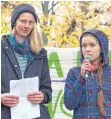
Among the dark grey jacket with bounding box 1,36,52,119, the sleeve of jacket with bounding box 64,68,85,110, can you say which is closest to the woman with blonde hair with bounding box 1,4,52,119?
the dark grey jacket with bounding box 1,36,52,119

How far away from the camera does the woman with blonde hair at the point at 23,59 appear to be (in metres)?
3.10

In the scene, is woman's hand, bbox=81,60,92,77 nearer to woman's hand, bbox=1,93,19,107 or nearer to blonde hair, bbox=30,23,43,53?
blonde hair, bbox=30,23,43,53

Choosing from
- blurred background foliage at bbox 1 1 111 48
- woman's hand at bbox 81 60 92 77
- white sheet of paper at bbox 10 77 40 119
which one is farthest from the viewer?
blurred background foliage at bbox 1 1 111 48

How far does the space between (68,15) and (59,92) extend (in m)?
6.15

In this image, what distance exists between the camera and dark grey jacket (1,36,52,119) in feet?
10.1

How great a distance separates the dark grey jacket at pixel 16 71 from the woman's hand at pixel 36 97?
63 millimetres

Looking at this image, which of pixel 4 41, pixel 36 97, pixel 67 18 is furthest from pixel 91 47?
pixel 67 18

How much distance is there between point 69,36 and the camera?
1132 centimetres

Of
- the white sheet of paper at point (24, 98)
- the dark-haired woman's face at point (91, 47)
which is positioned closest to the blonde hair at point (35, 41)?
the white sheet of paper at point (24, 98)

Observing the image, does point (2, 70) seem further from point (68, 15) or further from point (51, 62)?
point (68, 15)

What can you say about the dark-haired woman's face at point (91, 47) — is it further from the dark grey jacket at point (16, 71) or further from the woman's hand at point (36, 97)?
the woman's hand at point (36, 97)

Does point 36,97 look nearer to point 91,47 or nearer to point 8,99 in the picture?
point 8,99

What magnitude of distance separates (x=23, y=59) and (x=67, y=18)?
26.7 ft

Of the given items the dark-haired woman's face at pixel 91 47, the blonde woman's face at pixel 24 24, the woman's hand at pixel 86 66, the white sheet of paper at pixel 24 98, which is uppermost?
the blonde woman's face at pixel 24 24
